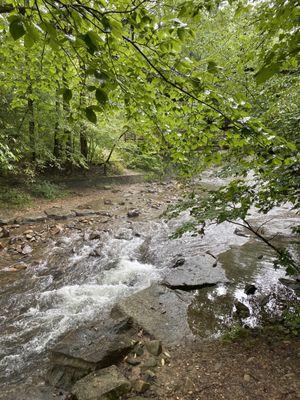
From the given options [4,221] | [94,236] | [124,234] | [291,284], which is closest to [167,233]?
A: [124,234]

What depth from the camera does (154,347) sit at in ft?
11.8

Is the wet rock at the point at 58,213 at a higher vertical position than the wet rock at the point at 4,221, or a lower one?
lower

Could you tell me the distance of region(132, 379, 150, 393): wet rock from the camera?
2.93 meters

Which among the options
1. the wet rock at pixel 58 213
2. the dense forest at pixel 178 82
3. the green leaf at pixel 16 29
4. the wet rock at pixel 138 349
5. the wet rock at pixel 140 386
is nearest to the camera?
the green leaf at pixel 16 29

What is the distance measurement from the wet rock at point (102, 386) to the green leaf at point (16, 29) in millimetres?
3077

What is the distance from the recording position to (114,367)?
3199 millimetres

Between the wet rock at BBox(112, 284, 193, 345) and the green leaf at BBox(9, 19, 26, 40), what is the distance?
12.8 feet

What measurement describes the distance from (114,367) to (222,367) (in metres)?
1.28

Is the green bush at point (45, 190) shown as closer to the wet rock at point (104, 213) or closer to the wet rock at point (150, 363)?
the wet rock at point (104, 213)

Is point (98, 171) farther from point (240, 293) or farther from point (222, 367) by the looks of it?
point (222, 367)

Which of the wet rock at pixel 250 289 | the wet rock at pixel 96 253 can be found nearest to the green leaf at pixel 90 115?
the wet rock at pixel 250 289

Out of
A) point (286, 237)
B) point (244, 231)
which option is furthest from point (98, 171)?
point (286, 237)

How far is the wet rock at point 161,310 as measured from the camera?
4000 millimetres

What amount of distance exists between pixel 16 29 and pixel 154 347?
12.1 feet
